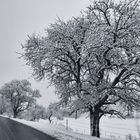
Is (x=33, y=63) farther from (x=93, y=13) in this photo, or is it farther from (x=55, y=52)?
(x=93, y=13)

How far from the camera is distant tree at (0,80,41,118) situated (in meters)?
59.3

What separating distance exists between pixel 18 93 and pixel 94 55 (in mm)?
48582

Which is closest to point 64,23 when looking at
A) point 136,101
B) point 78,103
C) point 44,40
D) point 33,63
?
point 44,40

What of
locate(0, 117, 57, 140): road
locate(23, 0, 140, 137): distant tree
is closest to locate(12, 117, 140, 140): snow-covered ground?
locate(0, 117, 57, 140): road

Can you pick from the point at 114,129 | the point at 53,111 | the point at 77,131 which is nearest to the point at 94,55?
the point at 77,131

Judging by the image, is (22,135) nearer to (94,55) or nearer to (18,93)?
(94,55)

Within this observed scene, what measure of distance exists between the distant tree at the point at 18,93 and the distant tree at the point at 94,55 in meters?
42.3

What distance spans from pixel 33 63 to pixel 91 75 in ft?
19.0

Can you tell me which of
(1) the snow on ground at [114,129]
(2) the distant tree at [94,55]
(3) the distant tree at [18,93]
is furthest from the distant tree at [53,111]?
(3) the distant tree at [18,93]

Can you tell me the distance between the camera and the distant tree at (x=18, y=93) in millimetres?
59344

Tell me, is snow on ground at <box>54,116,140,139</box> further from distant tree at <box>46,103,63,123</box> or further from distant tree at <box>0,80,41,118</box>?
distant tree at <box>0,80,41,118</box>

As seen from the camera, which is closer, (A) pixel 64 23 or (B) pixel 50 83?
(A) pixel 64 23

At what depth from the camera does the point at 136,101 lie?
51.9 ft

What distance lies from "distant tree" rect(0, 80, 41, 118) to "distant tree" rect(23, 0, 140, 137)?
139 ft
